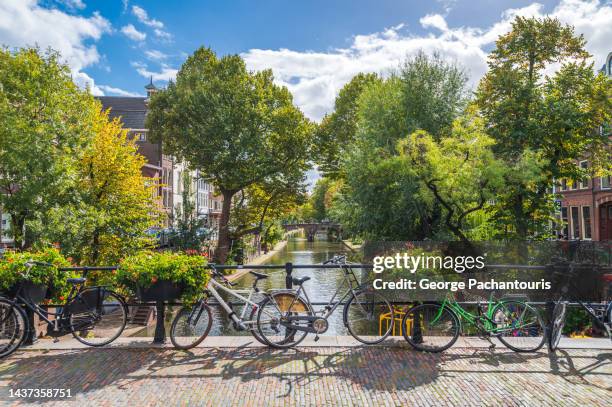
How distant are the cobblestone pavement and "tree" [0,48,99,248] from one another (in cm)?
1333

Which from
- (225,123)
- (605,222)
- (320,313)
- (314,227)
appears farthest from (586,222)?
(314,227)

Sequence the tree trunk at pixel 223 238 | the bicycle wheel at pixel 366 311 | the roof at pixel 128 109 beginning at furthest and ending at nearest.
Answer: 1. the roof at pixel 128 109
2. the tree trunk at pixel 223 238
3. the bicycle wheel at pixel 366 311

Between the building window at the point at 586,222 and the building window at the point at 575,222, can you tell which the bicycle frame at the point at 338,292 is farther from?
the building window at the point at 575,222

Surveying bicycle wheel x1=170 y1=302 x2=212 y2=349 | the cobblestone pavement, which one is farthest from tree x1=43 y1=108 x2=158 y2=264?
the cobblestone pavement

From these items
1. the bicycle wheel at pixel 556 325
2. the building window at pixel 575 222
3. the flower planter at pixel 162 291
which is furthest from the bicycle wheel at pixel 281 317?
the building window at pixel 575 222

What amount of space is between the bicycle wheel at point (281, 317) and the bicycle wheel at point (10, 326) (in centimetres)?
316

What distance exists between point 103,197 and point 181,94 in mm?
13729

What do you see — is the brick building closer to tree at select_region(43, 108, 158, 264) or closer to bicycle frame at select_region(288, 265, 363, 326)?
tree at select_region(43, 108, 158, 264)

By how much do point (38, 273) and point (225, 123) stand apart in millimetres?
26264

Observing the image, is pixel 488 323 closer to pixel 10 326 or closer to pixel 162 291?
pixel 162 291

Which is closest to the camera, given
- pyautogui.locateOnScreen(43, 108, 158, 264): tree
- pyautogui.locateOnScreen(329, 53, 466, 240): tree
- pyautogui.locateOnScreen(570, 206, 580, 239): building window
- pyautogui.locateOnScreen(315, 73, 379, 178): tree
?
pyautogui.locateOnScreen(43, 108, 158, 264): tree

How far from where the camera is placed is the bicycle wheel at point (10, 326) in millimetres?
6227

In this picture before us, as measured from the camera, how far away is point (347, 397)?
500cm

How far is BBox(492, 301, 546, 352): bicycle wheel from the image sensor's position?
650 cm
